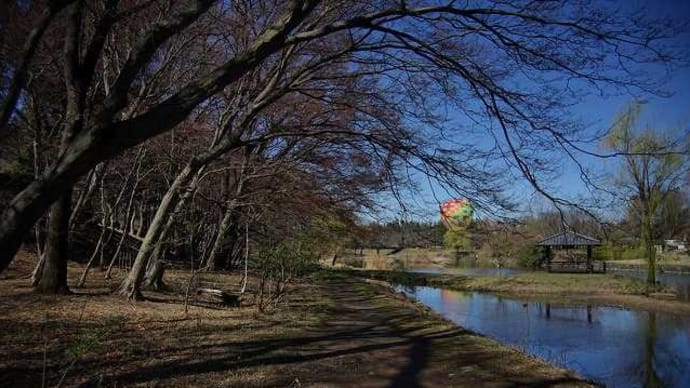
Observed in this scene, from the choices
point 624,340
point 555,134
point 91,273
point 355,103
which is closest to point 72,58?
point 355,103

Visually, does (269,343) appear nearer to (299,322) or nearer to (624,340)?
(299,322)

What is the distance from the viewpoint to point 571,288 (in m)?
32.7

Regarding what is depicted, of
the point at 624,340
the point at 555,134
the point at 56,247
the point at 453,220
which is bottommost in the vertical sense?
the point at 624,340

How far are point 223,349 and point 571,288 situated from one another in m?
29.0

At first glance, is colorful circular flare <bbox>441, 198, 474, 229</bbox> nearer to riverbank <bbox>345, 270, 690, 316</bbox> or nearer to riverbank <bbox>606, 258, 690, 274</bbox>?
riverbank <bbox>345, 270, 690, 316</bbox>

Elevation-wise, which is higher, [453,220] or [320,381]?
[453,220]

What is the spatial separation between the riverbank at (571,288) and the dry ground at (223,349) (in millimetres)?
17781

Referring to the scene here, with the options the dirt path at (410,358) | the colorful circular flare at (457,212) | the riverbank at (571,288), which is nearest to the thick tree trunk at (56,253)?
the dirt path at (410,358)

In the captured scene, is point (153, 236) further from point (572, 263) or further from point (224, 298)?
point (572, 263)

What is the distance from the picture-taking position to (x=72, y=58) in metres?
9.70

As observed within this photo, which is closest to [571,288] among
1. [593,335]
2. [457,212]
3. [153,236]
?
[593,335]

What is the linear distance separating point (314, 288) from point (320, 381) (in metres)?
16.1

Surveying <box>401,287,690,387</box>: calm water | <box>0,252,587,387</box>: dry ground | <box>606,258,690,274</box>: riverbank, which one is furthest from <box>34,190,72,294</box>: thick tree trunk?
<box>606,258,690,274</box>: riverbank

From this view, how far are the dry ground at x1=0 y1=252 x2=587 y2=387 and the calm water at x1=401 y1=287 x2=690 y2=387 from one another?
3538 mm
